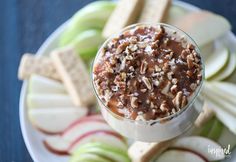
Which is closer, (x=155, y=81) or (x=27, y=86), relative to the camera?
(x=155, y=81)

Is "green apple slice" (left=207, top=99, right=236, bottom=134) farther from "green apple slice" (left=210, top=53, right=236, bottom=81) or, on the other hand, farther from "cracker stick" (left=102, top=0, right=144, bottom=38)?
"cracker stick" (left=102, top=0, right=144, bottom=38)

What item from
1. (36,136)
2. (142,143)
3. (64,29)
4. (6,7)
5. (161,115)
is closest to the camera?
(161,115)

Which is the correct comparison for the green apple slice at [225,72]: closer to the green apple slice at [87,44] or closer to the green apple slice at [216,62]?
the green apple slice at [216,62]

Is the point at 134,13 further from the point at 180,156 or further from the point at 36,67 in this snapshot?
the point at 180,156

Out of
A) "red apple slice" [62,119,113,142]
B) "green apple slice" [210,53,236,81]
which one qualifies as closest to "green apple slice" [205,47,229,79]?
"green apple slice" [210,53,236,81]

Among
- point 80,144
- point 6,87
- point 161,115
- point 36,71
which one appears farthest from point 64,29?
point 161,115

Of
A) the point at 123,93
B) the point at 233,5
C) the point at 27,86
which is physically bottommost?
the point at 27,86

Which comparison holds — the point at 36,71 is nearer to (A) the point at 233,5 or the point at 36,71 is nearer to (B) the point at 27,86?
(B) the point at 27,86
